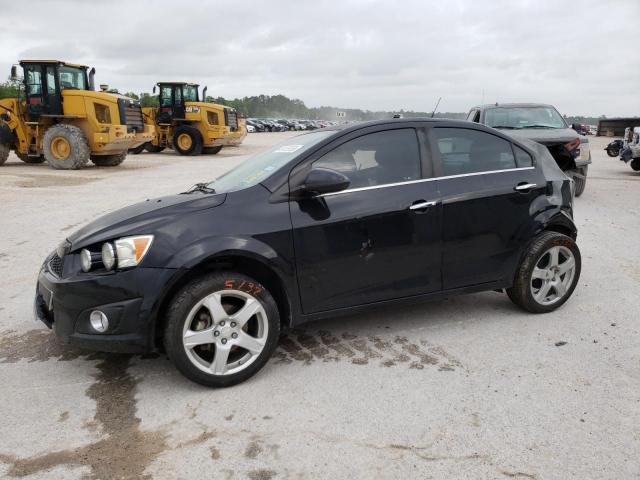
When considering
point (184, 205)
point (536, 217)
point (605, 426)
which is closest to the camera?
point (605, 426)

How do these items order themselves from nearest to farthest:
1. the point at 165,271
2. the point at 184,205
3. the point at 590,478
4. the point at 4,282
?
the point at 590,478 → the point at 165,271 → the point at 184,205 → the point at 4,282

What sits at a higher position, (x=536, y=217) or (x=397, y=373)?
(x=536, y=217)

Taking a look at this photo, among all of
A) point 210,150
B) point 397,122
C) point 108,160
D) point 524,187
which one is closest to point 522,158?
point 524,187

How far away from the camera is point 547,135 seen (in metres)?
9.27

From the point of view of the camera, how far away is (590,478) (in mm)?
2432

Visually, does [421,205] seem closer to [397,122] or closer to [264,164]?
[397,122]

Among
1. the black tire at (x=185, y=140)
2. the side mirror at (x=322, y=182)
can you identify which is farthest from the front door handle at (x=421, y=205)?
the black tire at (x=185, y=140)

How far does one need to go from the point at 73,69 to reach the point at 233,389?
51.5ft

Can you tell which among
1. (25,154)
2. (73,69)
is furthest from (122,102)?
(25,154)

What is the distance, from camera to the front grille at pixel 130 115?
1623 cm

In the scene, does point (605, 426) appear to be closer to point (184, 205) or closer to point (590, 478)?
point (590, 478)

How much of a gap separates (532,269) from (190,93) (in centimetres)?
2117

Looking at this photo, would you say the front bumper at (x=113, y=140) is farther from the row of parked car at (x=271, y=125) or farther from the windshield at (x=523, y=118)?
the row of parked car at (x=271, y=125)

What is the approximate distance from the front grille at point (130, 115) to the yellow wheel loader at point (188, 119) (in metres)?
4.92
